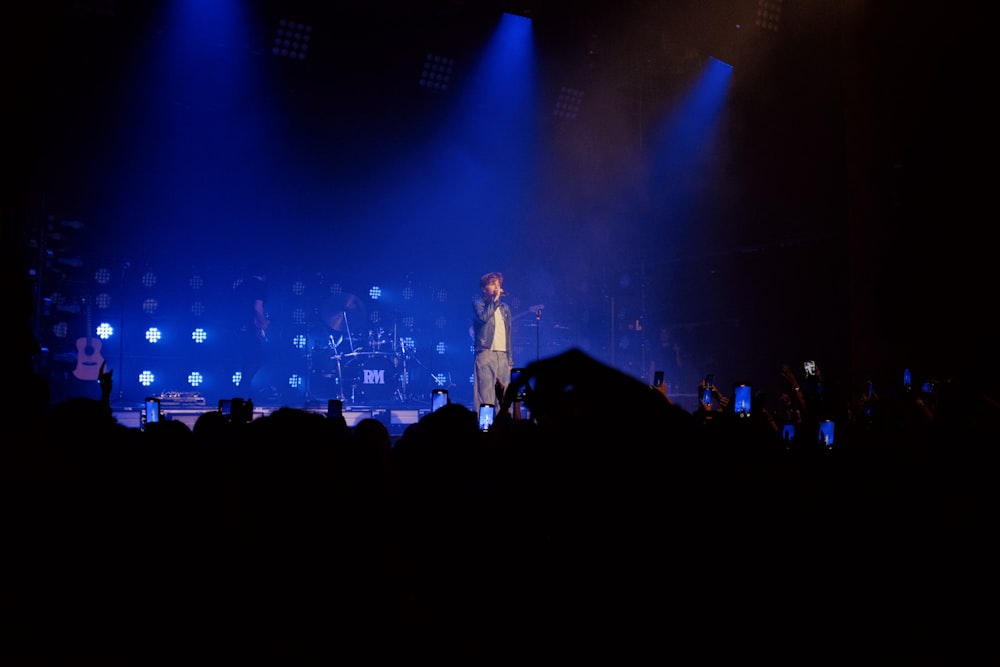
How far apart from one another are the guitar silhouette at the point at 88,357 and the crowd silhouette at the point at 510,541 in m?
10.8

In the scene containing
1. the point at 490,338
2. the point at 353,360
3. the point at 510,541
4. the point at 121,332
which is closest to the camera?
the point at 510,541

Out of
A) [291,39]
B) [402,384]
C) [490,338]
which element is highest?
[291,39]

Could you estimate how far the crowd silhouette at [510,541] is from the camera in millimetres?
1463

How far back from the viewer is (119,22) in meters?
12.1

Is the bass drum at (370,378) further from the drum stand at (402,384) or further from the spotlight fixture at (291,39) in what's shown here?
the spotlight fixture at (291,39)

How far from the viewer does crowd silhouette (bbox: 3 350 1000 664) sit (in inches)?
57.6

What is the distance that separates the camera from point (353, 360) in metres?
14.8

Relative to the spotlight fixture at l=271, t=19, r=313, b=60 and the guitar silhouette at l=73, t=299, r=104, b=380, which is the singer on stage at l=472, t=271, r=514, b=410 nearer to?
the spotlight fixture at l=271, t=19, r=313, b=60

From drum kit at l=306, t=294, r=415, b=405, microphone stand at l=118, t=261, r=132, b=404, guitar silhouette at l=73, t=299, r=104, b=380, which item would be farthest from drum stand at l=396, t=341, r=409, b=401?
guitar silhouette at l=73, t=299, r=104, b=380

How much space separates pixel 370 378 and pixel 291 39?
6027mm

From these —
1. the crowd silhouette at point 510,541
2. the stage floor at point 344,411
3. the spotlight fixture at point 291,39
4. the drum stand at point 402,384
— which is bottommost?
the crowd silhouette at point 510,541

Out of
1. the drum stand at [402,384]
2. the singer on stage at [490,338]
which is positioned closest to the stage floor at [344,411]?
the drum stand at [402,384]

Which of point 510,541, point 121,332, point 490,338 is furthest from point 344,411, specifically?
point 510,541

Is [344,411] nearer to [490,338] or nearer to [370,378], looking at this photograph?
[370,378]
